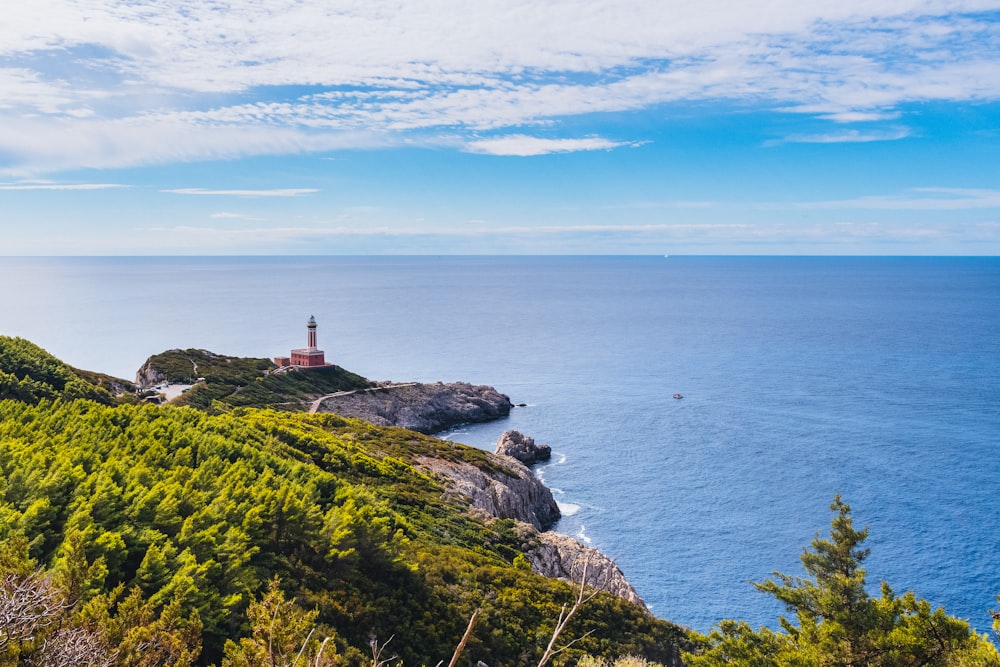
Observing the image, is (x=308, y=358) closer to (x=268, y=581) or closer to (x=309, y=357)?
(x=309, y=357)

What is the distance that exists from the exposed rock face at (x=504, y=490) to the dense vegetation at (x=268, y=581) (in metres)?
13.1

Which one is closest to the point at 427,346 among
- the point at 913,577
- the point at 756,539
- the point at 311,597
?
the point at 756,539

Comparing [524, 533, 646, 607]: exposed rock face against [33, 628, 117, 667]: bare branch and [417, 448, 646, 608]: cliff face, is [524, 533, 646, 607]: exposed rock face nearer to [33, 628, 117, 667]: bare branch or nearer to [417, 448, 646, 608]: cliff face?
[417, 448, 646, 608]: cliff face

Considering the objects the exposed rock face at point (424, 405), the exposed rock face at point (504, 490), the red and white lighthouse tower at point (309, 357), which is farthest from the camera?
the red and white lighthouse tower at point (309, 357)

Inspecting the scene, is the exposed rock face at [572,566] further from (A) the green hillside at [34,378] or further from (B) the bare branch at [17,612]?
(A) the green hillside at [34,378]

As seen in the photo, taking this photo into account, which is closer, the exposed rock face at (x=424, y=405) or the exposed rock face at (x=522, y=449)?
the exposed rock face at (x=522, y=449)

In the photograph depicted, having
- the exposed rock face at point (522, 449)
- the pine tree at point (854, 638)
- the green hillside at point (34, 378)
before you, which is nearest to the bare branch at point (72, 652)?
the pine tree at point (854, 638)

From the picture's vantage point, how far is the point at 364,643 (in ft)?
69.6

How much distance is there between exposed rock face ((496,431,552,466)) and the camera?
75.0 metres

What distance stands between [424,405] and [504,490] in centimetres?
4112

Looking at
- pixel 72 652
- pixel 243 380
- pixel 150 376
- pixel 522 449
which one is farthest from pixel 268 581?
pixel 150 376

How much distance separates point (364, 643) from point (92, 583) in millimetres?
8144

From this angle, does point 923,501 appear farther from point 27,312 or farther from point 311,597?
point 27,312

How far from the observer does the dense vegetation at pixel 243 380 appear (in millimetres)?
81062
